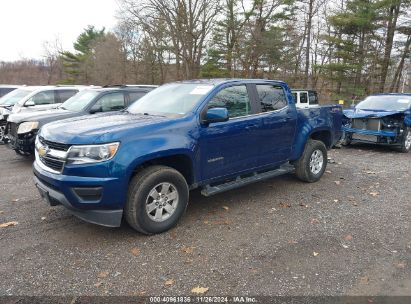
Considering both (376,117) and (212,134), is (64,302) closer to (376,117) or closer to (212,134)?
(212,134)

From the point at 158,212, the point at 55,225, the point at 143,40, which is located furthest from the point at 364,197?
the point at 143,40

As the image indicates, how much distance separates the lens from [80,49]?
5022 cm

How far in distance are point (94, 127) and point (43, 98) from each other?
754 cm

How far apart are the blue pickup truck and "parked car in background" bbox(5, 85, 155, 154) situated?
317cm

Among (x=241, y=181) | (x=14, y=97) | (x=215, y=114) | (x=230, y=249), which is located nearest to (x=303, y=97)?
(x=241, y=181)

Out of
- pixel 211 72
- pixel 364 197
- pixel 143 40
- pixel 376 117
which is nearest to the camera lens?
pixel 364 197

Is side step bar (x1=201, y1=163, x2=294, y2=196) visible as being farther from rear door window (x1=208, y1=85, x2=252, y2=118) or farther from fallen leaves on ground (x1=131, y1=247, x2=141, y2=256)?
fallen leaves on ground (x1=131, y1=247, x2=141, y2=256)

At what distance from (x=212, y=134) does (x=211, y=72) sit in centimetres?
2685

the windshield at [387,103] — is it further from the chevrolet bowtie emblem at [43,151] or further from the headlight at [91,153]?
the chevrolet bowtie emblem at [43,151]

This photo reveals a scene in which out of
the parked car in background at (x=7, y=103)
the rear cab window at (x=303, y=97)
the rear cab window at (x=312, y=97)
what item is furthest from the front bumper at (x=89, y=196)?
the rear cab window at (x=312, y=97)

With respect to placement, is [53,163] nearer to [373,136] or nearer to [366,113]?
[373,136]

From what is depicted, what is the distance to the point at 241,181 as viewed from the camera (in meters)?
4.99

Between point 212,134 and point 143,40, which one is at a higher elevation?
point 143,40

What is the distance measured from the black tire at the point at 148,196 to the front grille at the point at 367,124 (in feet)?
25.4
